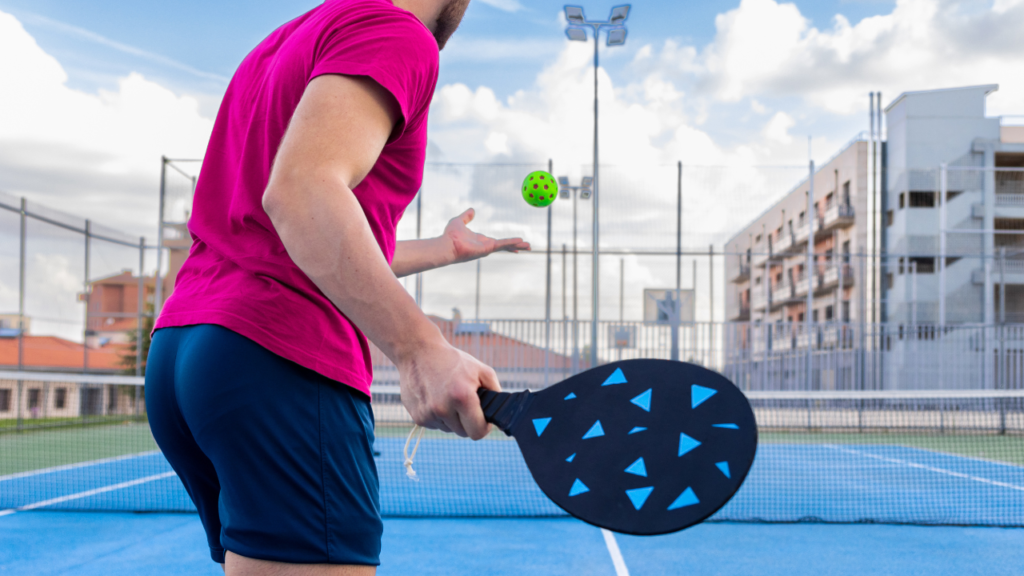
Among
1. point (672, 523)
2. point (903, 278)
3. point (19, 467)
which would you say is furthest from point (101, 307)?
point (903, 278)

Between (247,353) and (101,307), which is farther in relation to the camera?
(101,307)

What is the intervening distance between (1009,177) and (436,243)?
24589 mm

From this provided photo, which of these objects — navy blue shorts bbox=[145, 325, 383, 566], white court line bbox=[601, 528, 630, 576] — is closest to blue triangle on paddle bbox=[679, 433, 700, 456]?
navy blue shorts bbox=[145, 325, 383, 566]

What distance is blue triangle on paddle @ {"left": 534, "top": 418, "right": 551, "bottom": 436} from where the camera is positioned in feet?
3.44

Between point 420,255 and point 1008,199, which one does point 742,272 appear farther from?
point 420,255

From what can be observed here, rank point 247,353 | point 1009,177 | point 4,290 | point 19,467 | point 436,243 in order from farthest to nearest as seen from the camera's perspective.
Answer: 1. point 1009,177
2. point 4,290
3. point 19,467
4. point 436,243
5. point 247,353

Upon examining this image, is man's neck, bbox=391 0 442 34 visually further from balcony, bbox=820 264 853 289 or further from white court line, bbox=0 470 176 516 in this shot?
balcony, bbox=820 264 853 289

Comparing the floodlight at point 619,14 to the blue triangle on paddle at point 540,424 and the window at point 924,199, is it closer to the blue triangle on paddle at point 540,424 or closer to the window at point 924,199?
the window at point 924,199

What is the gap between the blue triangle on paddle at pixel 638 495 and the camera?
0.99 meters

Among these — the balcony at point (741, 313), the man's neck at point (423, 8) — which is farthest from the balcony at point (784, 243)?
the man's neck at point (423, 8)

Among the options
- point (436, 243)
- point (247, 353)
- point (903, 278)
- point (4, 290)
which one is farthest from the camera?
point (903, 278)

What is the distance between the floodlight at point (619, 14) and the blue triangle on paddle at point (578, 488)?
1200 centimetres

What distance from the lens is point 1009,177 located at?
21.8 m

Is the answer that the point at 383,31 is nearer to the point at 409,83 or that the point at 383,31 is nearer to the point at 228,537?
the point at 409,83
